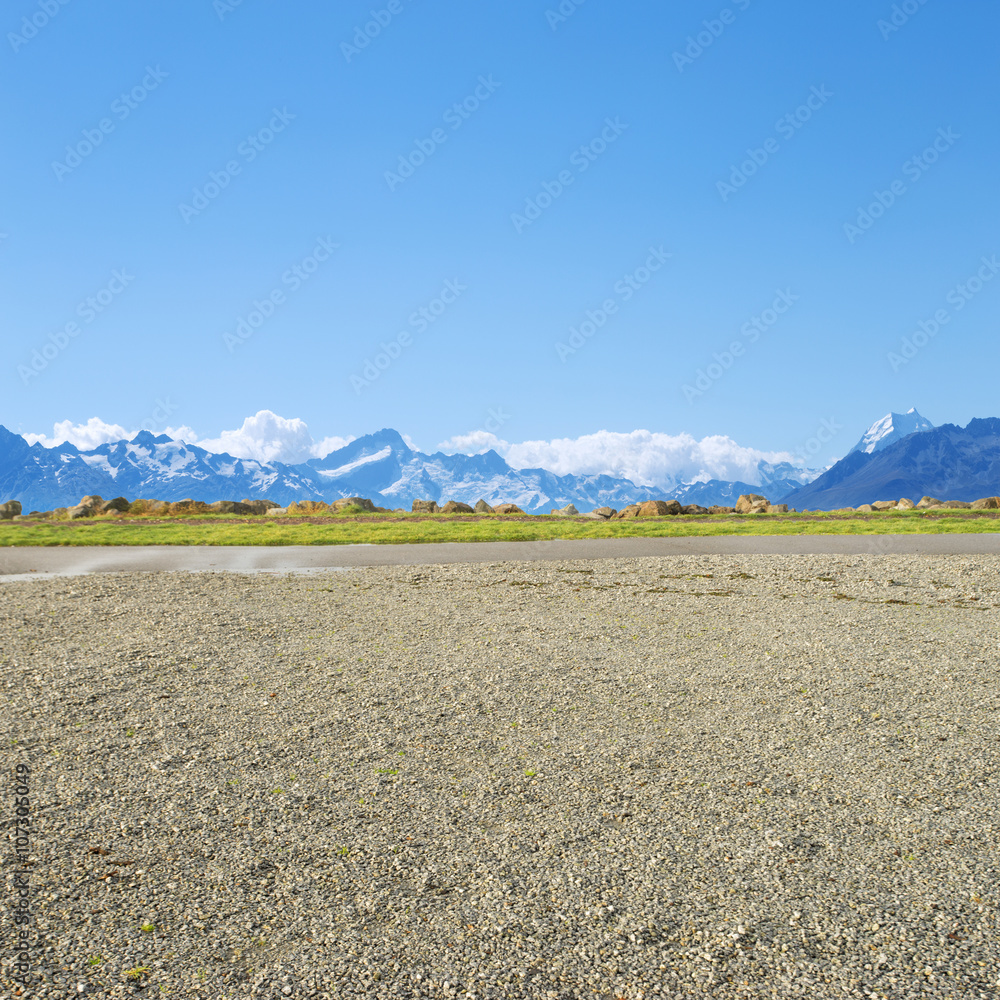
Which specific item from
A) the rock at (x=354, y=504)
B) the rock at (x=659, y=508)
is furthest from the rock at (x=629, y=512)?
the rock at (x=354, y=504)

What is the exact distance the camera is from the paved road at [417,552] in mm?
24531

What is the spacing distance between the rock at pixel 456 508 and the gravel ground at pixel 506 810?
1935 inches

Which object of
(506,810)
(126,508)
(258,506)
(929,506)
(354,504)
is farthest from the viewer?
(929,506)

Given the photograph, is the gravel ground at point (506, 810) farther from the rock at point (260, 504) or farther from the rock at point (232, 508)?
the rock at point (260, 504)

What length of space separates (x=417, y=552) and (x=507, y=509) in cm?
3681

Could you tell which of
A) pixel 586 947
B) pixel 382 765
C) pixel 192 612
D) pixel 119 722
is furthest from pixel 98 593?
pixel 586 947

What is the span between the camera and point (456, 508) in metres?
64.6

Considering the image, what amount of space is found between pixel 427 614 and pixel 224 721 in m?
7.05

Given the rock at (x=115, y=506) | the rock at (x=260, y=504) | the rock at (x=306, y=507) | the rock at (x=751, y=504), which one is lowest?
the rock at (x=751, y=504)

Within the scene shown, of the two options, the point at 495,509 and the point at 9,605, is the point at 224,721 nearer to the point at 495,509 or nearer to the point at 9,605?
the point at 9,605

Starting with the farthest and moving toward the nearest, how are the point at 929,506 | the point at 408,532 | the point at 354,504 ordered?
the point at 929,506 < the point at 354,504 < the point at 408,532

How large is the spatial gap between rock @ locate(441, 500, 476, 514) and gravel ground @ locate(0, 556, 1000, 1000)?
161 feet

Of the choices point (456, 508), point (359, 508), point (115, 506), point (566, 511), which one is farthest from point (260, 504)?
point (566, 511)

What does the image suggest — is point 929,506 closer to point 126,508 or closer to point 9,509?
point 126,508
